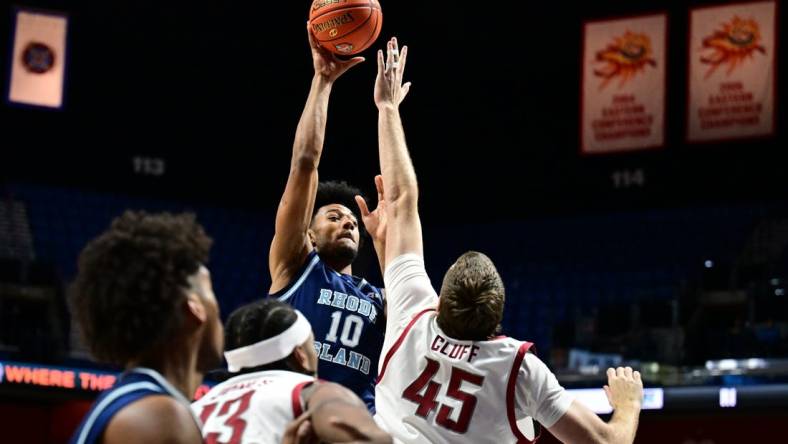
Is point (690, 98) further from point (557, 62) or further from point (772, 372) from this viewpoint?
point (772, 372)

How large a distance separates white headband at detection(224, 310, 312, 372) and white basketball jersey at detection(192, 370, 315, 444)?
110 millimetres

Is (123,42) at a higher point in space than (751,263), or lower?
higher

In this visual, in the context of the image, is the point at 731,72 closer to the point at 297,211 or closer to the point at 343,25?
the point at 343,25

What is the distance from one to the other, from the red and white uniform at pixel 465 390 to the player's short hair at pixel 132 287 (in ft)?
5.04

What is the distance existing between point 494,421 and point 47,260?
32.1ft

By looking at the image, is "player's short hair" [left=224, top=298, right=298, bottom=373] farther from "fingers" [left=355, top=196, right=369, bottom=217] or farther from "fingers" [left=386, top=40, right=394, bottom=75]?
"fingers" [left=386, top=40, right=394, bottom=75]

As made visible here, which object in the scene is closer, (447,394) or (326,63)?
(447,394)

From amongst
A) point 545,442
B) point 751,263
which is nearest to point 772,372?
point 545,442

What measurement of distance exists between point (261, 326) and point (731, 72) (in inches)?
444

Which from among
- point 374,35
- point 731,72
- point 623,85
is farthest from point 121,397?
point 623,85

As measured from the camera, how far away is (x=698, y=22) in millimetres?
13492

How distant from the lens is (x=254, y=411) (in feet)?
9.24

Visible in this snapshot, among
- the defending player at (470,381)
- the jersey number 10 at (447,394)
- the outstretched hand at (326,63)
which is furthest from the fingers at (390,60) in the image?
the jersey number 10 at (447,394)

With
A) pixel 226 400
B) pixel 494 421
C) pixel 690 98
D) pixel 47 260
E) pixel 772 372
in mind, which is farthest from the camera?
pixel 690 98
